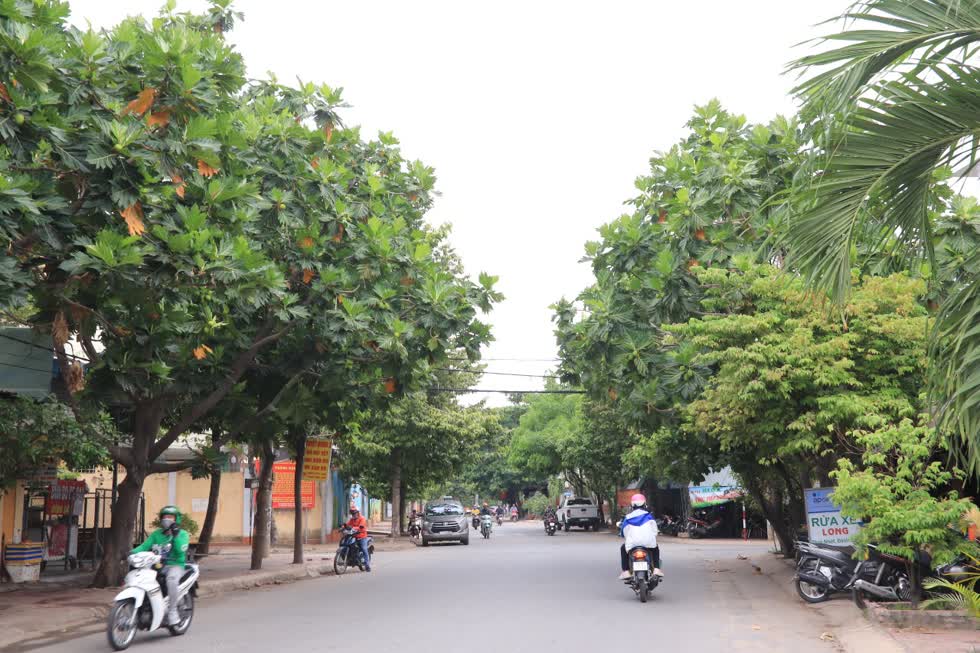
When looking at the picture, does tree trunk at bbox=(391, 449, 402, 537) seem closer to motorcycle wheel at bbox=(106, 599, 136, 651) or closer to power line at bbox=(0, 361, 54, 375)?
power line at bbox=(0, 361, 54, 375)

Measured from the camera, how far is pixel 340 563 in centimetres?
2052

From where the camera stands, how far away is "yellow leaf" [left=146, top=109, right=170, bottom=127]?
9662mm

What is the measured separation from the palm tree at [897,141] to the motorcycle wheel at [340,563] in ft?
53.2

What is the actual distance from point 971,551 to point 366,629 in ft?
23.0

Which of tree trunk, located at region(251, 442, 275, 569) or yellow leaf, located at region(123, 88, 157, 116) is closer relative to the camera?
yellow leaf, located at region(123, 88, 157, 116)

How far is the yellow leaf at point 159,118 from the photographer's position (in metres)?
9.66

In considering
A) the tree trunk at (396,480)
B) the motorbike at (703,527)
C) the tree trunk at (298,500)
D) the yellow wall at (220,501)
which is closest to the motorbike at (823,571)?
the tree trunk at (298,500)

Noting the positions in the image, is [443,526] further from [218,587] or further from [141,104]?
[141,104]

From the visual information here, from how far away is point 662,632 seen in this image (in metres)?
10.3

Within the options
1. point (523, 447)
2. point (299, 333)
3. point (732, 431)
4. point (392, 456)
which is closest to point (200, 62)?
point (299, 333)

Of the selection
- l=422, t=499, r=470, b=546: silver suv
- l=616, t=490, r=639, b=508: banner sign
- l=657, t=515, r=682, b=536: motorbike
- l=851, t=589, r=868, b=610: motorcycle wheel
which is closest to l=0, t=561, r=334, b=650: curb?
l=851, t=589, r=868, b=610: motorcycle wheel

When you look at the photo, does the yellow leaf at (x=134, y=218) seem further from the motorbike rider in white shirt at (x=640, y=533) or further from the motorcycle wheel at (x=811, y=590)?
the motorcycle wheel at (x=811, y=590)

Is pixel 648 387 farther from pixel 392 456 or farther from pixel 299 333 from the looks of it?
pixel 392 456

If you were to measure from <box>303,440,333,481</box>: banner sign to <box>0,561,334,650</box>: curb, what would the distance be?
2.29 metres
